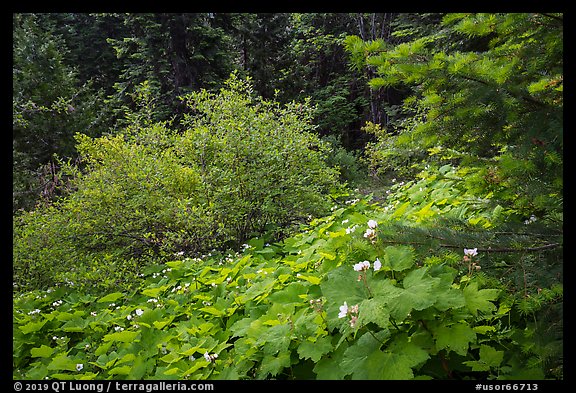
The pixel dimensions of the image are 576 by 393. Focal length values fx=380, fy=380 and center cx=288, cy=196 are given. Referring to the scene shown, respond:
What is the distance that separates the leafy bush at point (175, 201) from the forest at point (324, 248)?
0.03 m

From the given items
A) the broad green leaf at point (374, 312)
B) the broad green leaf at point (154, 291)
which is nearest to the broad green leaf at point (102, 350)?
the broad green leaf at point (154, 291)

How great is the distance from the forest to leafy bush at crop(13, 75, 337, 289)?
29mm

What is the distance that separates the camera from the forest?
1.70 meters

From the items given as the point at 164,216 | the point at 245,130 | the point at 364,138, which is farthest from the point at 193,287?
the point at 364,138

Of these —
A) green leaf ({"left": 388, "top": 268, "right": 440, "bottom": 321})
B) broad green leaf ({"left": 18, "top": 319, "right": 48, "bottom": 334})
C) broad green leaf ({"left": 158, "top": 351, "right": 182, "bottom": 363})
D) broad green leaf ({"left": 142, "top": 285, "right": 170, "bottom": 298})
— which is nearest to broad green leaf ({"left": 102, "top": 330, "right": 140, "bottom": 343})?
broad green leaf ({"left": 158, "top": 351, "right": 182, "bottom": 363})

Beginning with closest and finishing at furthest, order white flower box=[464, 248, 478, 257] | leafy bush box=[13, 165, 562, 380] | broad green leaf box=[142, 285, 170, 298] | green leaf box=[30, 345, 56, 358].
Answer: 1. leafy bush box=[13, 165, 562, 380]
2. white flower box=[464, 248, 478, 257]
3. green leaf box=[30, 345, 56, 358]
4. broad green leaf box=[142, 285, 170, 298]

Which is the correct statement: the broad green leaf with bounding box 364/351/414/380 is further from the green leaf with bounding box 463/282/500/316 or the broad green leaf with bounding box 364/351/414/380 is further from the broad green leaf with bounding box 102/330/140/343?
the broad green leaf with bounding box 102/330/140/343

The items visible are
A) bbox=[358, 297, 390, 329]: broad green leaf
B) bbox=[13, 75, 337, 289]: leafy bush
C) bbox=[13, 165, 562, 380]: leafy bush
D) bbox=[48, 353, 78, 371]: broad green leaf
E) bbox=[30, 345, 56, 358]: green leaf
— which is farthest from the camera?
bbox=[13, 75, 337, 289]: leafy bush

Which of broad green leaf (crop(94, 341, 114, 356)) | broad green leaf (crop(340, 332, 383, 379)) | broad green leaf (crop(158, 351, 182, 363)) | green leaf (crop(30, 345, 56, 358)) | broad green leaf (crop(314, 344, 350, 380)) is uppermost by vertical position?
broad green leaf (crop(340, 332, 383, 379))

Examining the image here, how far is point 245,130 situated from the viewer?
6.02 meters

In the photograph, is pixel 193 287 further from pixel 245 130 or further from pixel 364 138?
pixel 364 138

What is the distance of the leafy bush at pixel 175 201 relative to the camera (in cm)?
504

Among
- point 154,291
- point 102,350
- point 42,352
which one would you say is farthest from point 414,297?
point 42,352

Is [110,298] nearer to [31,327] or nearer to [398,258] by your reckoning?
[31,327]
